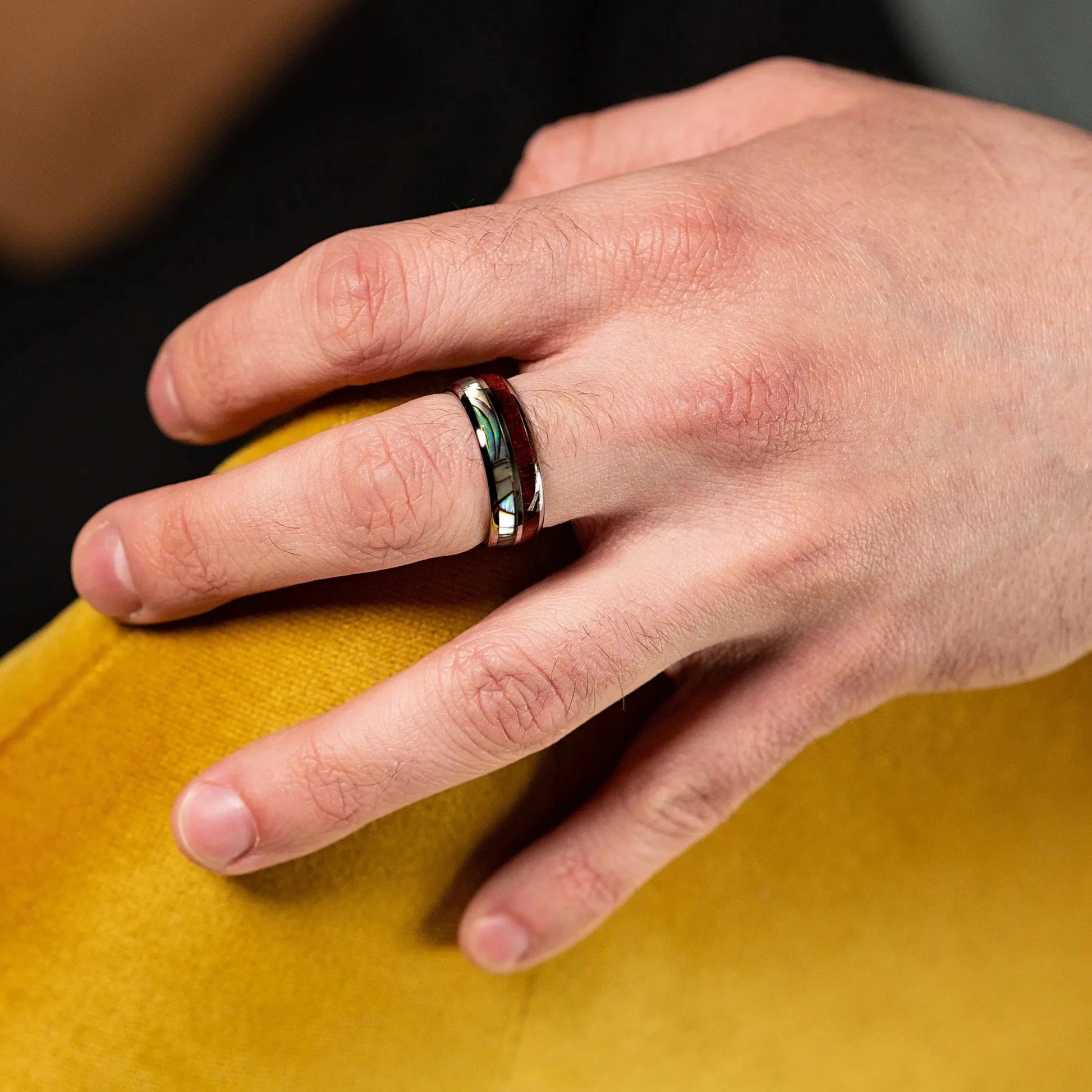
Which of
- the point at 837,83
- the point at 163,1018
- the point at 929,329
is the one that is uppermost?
the point at 837,83

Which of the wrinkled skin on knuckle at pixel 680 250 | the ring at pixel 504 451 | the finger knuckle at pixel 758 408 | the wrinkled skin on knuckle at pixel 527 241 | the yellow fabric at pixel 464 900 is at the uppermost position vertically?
the wrinkled skin on knuckle at pixel 527 241

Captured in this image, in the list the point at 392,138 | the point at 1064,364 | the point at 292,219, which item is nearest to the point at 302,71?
the point at 392,138

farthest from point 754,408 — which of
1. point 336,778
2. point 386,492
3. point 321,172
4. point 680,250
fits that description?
point 321,172

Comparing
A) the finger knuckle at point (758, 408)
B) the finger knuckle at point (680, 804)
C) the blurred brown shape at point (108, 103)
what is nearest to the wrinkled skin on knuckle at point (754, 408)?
the finger knuckle at point (758, 408)

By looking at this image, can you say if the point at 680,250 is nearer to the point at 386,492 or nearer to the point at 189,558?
the point at 386,492

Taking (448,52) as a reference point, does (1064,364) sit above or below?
below

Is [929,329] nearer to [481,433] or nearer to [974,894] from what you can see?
[481,433]

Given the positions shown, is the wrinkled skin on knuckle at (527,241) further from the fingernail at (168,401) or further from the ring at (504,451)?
the fingernail at (168,401)
